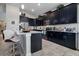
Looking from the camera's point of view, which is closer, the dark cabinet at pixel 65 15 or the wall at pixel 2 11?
the wall at pixel 2 11

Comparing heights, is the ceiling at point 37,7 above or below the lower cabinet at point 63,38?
above

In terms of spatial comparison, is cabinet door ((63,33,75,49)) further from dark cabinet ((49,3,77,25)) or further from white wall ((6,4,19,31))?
white wall ((6,4,19,31))

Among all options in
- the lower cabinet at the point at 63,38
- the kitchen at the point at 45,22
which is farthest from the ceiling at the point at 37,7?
the lower cabinet at the point at 63,38

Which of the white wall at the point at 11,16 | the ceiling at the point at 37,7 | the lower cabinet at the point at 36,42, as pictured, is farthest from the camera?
the lower cabinet at the point at 36,42

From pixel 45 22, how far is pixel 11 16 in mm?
740

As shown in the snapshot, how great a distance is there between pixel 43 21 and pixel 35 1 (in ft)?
1.52

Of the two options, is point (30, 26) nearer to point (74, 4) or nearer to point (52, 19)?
point (52, 19)

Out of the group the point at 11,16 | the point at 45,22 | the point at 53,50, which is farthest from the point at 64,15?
the point at 11,16

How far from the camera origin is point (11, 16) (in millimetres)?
2312

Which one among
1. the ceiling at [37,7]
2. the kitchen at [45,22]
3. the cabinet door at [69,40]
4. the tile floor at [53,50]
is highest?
the ceiling at [37,7]

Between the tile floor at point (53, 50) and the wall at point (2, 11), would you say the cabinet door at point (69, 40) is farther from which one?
the wall at point (2, 11)

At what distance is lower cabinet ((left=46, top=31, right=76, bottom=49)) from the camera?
2.41 meters

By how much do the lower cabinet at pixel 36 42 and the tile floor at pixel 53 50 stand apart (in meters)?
0.10

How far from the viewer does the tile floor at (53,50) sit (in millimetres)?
2387
